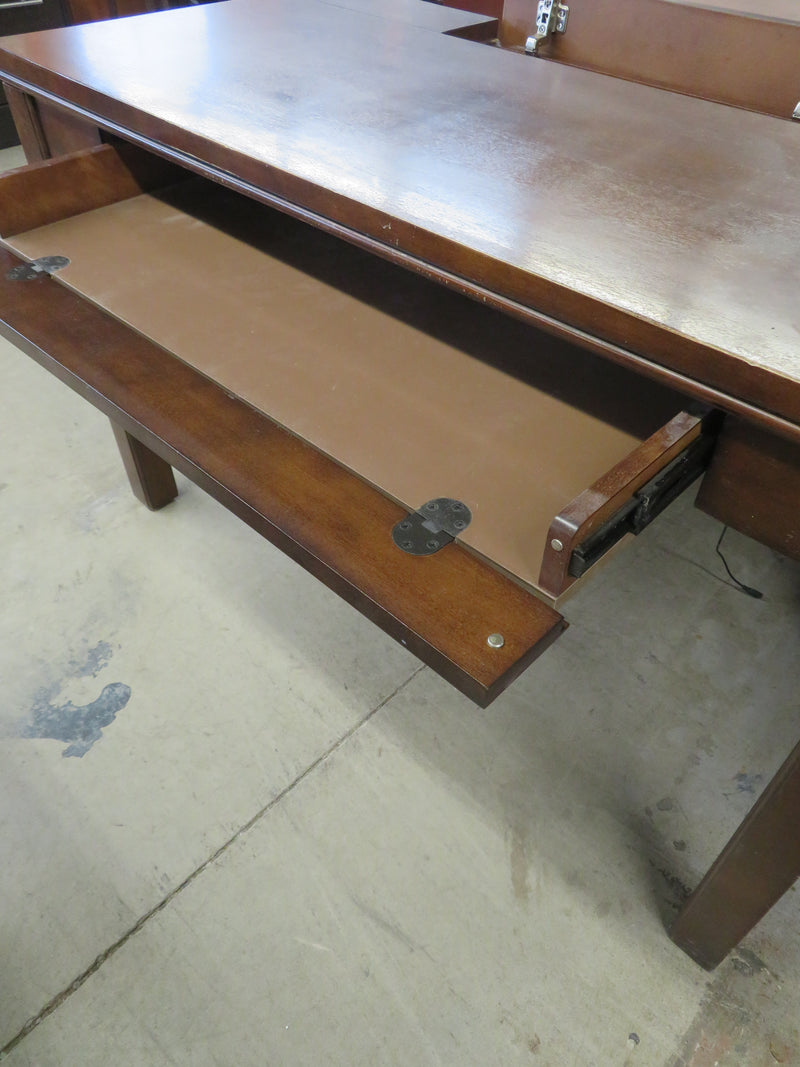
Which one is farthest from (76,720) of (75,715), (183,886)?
(183,886)

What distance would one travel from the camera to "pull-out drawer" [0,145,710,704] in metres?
0.66

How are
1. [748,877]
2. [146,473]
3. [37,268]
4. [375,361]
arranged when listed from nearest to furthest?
[748,877] → [375,361] → [37,268] → [146,473]

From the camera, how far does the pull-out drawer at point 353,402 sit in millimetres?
664

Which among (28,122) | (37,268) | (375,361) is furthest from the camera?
(28,122)

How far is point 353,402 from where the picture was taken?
0.89 metres

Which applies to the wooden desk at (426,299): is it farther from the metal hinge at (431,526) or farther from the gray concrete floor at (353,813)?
the gray concrete floor at (353,813)

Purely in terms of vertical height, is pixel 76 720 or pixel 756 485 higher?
pixel 756 485

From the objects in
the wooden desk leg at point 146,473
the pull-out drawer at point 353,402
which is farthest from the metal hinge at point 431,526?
the wooden desk leg at point 146,473

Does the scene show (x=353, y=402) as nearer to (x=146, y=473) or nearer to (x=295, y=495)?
(x=295, y=495)

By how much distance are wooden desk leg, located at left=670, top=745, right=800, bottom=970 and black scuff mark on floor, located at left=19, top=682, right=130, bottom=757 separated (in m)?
0.84

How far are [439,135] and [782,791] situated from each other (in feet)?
2.65

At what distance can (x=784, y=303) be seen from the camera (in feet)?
2.16

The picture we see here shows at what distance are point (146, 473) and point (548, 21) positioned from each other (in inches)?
41.7

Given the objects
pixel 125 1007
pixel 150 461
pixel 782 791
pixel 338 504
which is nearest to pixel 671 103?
pixel 338 504
